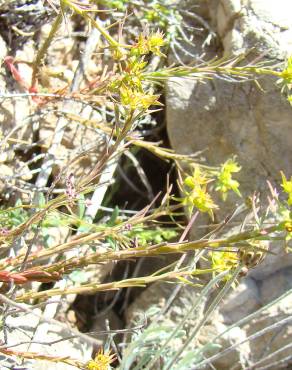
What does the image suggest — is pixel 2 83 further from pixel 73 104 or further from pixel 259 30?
pixel 259 30

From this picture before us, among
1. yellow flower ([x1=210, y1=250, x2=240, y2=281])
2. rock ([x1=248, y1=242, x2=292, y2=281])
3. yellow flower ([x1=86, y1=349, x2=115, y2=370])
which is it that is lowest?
rock ([x1=248, y1=242, x2=292, y2=281])

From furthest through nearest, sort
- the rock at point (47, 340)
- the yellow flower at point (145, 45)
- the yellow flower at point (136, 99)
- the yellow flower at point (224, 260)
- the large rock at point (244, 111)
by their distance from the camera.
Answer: the large rock at point (244, 111) < the rock at point (47, 340) < the yellow flower at point (224, 260) < the yellow flower at point (145, 45) < the yellow flower at point (136, 99)

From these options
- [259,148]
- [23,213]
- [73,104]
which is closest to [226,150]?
[259,148]

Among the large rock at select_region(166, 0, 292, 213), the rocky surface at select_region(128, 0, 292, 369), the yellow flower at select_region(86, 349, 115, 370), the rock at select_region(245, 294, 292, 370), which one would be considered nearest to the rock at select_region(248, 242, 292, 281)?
the rocky surface at select_region(128, 0, 292, 369)

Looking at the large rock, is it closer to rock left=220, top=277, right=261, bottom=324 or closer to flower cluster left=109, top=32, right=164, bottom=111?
rock left=220, top=277, right=261, bottom=324

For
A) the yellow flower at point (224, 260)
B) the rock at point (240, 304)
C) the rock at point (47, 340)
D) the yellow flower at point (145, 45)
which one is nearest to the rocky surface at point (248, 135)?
the rock at point (240, 304)

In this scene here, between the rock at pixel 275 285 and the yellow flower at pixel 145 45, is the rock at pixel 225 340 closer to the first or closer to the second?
the rock at pixel 275 285

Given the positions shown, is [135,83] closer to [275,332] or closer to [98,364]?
[98,364]

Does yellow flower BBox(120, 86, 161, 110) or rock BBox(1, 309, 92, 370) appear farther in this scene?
rock BBox(1, 309, 92, 370)

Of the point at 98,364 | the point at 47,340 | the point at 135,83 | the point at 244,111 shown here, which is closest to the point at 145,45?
the point at 135,83

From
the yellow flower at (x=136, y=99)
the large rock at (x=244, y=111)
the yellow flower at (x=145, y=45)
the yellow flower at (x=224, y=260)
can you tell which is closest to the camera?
the yellow flower at (x=136, y=99)

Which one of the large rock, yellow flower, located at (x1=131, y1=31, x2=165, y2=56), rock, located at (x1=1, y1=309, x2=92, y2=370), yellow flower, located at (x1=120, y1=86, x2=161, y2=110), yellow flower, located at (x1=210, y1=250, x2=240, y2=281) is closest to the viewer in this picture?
yellow flower, located at (x1=120, y1=86, x2=161, y2=110)

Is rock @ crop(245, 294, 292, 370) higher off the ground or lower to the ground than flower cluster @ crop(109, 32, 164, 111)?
lower
